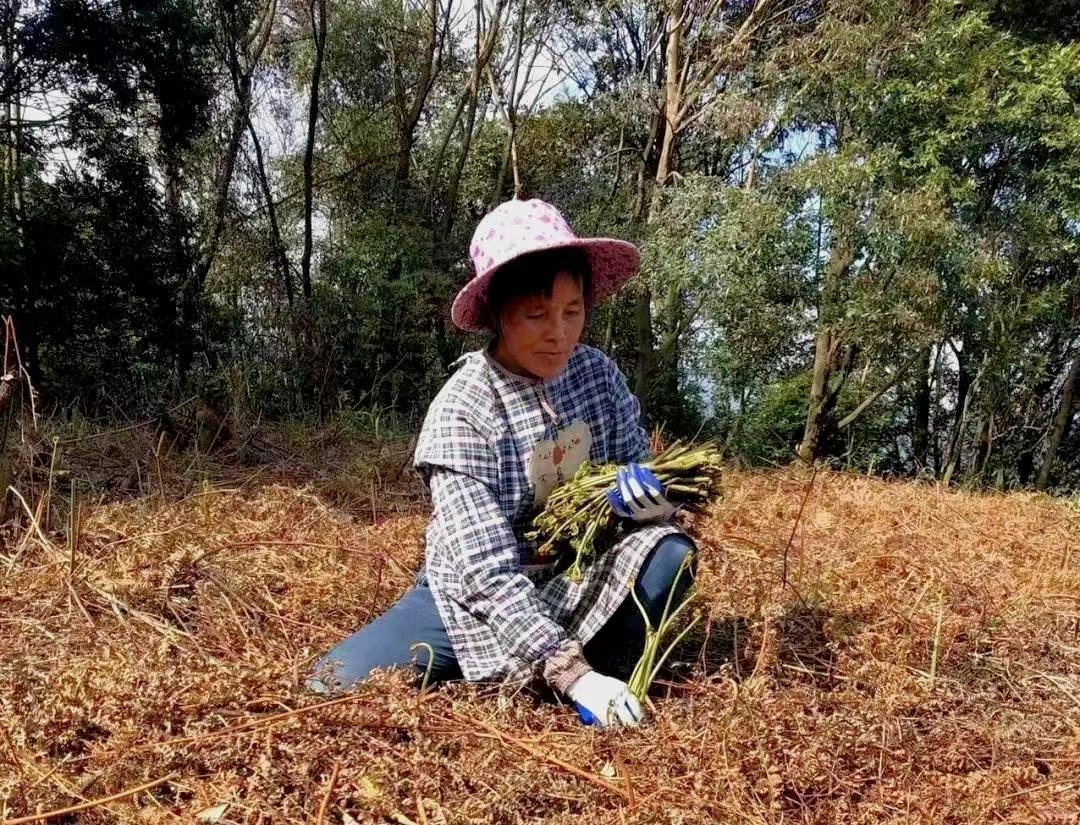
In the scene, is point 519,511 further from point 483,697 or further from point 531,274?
point 531,274

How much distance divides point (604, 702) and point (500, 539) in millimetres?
402

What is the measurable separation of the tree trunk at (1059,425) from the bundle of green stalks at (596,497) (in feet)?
24.8

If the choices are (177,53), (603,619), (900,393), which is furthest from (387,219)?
(603,619)

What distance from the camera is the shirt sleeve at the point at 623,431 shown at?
213 cm

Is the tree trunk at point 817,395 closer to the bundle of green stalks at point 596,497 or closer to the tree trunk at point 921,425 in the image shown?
the tree trunk at point 921,425

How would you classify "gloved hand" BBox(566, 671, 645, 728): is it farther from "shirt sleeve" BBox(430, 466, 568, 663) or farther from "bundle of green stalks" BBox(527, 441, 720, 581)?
"bundle of green stalks" BBox(527, 441, 720, 581)

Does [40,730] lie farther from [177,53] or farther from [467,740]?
[177,53]

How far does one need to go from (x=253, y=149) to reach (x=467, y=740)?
30.1ft

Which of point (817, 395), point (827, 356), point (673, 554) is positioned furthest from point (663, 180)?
point (673, 554)

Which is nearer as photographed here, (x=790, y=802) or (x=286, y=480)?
(x=790, y=802)

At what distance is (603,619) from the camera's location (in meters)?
1.83

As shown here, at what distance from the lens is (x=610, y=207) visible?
29.8 ft

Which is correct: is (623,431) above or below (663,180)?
below

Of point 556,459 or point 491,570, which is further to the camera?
point 556,459
